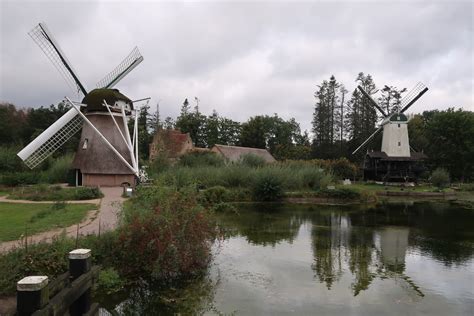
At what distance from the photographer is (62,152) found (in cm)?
3984

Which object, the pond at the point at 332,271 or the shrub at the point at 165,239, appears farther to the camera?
the shrub at the point at 165,239

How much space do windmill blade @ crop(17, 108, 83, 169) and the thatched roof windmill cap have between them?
1.11 metres

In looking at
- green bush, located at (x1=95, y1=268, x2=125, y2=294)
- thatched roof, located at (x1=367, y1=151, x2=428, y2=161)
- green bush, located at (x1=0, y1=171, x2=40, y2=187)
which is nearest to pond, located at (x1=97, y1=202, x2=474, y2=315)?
green bush, located at (x1=95, y1=268, x2=125, y2=294)

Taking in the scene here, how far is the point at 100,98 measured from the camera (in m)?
25.2

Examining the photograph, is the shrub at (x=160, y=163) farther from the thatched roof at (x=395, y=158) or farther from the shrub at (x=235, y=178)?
the thatched roof at (x=395, y=158)

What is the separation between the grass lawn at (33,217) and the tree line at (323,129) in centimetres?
2143

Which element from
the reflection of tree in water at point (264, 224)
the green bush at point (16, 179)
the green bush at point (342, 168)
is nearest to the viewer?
the reflection of tree in water at point (264, 224)

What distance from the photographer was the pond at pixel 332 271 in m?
7.38

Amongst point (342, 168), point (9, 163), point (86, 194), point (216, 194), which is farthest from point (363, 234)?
point (9, 163)

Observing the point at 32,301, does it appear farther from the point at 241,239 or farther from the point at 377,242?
the point at 377,242

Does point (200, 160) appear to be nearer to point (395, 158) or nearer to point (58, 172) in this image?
point (58, 172)

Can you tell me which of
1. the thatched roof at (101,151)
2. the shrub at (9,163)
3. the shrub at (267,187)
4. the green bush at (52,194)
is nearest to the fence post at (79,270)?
the green bush at (52,194)

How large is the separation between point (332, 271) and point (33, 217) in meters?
9.31

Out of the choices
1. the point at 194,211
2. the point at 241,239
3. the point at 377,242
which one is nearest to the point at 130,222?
the point at 194,211
